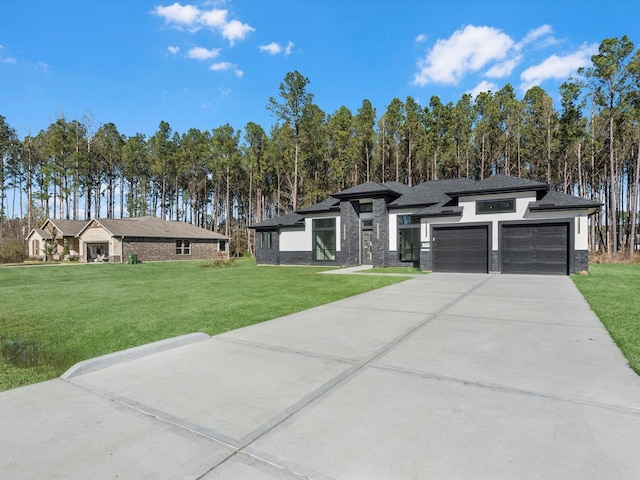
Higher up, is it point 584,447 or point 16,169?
point 16,169

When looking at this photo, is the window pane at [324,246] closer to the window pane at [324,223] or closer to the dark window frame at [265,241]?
the window pane at [324,223]

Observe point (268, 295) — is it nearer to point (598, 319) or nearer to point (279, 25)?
point (598, 319)

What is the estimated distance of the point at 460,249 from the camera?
1709 centimetres

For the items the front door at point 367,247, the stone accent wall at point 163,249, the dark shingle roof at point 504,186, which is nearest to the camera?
the dark shingle roof at point 504,186

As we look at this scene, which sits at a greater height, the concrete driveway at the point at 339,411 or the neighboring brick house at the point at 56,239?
the neighboring brick house at the point at 56,239

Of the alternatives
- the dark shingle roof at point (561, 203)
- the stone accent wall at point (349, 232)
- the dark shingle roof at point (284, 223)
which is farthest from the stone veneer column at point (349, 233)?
the dark shingle roof at point (561, 203)

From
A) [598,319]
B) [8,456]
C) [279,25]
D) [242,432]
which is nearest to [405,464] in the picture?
[242,432]

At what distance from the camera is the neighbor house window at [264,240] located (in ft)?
83.8

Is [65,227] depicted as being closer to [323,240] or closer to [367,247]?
[323,240]

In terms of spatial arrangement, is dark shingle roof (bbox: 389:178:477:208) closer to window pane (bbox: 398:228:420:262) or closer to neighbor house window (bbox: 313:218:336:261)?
window pane (bbox: 398:228:420:262)

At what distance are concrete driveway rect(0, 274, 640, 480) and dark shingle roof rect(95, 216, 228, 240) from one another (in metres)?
31.7

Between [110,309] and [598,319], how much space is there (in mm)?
10619

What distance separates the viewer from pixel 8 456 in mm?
2350

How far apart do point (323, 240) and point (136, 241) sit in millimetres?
20180
